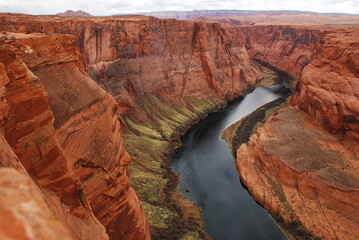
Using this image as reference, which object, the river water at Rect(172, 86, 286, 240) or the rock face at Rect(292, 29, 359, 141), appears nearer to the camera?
the river water at Rect(172, 86, 286, 240)

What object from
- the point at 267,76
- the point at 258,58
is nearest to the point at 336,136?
the point at 267,76

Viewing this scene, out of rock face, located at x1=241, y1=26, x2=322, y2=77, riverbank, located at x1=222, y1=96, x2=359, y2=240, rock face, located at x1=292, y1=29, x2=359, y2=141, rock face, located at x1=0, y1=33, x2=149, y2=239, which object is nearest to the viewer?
rock face, located at x1=0, y1=33, x2=149, y2=239

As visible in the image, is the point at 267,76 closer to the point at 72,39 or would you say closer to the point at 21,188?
the point at 72,39

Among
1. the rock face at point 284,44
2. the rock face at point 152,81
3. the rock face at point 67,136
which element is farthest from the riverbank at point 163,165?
the rock face at point 284,44

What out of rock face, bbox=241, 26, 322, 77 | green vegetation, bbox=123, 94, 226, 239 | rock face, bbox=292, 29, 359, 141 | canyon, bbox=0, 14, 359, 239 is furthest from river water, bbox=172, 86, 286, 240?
rock face, bbox=241, 26, 322, 77

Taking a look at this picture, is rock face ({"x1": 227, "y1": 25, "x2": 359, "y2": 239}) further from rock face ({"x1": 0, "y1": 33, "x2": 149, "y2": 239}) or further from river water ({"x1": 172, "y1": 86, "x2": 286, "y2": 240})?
rock face ({"x1": 0, "y1": 33, "x2": 149, "y2": 239})
